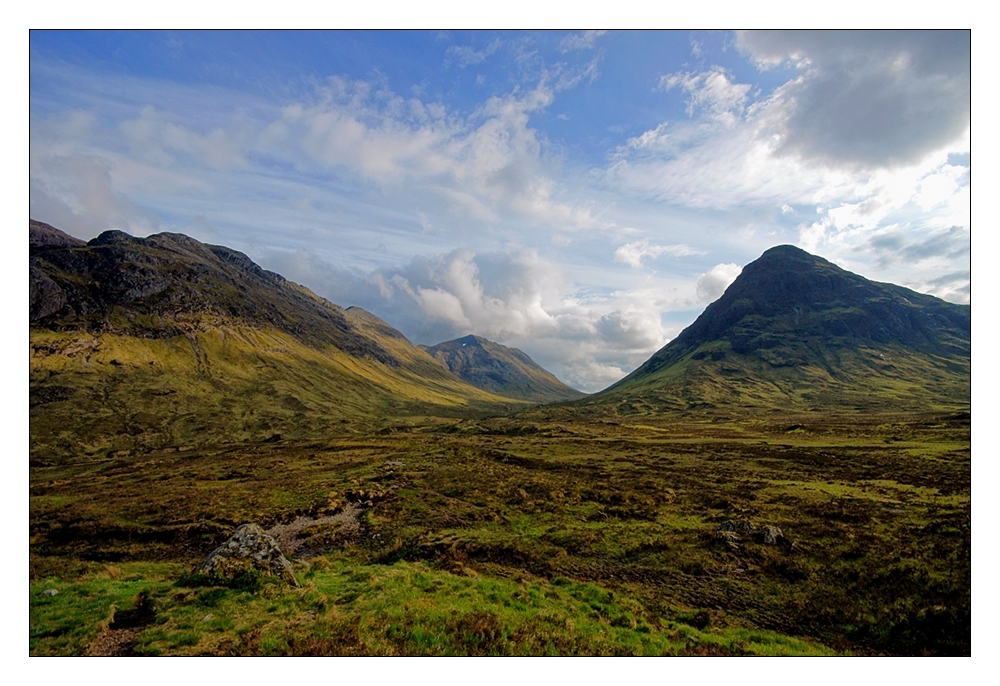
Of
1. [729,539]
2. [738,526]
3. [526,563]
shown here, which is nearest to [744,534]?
[738,526]

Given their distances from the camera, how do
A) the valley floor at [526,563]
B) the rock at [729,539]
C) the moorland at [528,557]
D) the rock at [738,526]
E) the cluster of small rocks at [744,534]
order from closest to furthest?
the valley floor at [526,563] < the moorland at [528,557] < the rock at [729,539] < the cluster of small rocks at [744,534] < the rock at [738,526]

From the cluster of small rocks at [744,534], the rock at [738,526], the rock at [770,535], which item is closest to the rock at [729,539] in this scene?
the cluster of small rocks at [744,534]

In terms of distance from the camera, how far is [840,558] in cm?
2469

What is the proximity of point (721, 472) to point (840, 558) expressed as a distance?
33.4 metres

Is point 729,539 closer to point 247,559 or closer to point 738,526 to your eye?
point 738,526

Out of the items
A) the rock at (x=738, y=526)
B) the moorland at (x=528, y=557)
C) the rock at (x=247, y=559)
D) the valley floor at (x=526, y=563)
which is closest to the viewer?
the valley floor at (x=526, y=563)

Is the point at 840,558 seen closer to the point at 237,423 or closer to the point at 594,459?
the point at 594,459

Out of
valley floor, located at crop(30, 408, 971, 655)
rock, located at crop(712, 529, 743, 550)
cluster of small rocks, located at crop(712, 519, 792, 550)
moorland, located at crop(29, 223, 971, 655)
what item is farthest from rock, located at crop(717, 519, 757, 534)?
valley floor, located at crop(30, 408, 971, 655)

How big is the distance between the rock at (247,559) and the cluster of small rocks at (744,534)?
27.1m

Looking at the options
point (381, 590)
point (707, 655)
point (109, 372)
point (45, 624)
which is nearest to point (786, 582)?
point (707, 655)

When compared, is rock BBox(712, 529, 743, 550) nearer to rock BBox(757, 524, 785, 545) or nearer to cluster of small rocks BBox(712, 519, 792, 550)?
cluster of small rocks BBox(712, 519, 792, 550)

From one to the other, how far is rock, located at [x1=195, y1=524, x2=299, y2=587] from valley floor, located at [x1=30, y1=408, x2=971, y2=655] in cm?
111

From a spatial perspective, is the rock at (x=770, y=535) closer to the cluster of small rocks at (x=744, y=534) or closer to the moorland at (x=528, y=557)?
the cluster of small rocks at (x=744, y=534)

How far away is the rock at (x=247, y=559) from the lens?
19.6 meters
